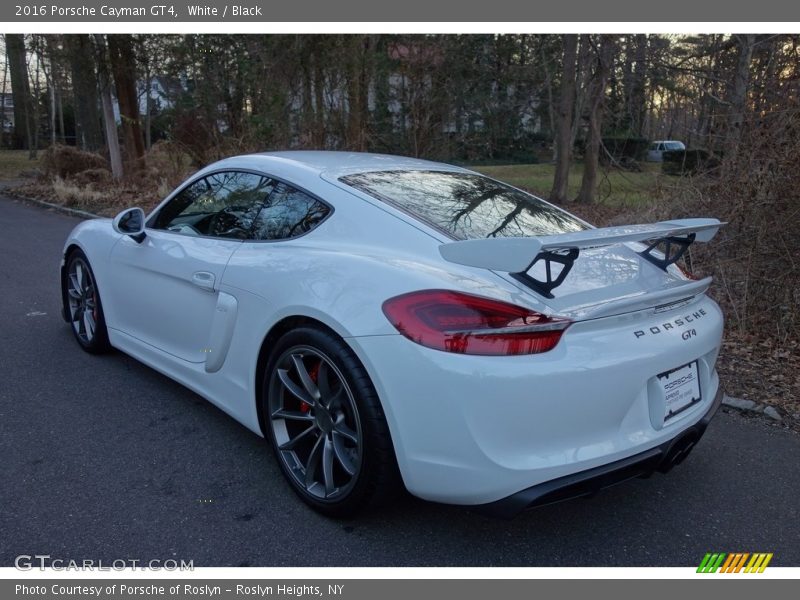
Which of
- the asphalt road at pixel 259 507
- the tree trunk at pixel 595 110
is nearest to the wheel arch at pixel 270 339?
the asphalt road at pixel 259 507

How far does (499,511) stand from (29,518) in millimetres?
1937

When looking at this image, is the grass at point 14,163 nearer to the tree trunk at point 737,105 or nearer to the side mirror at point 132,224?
the side mirror at point 132,224

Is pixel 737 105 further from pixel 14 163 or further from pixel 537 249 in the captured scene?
pixel 14 163

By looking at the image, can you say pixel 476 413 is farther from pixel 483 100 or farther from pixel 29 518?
pixel 483 100

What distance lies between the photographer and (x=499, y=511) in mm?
2328

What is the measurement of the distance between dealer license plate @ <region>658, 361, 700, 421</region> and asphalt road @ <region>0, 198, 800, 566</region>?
561 mm

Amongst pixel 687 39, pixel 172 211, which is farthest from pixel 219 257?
pixel 687 39

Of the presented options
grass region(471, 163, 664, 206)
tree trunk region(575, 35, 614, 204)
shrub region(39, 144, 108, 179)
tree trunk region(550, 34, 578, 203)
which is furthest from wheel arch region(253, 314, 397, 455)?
shrub region(39, 144, 108, 179)

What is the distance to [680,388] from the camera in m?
2.68

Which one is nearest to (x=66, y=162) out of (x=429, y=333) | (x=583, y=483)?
(x=429, y=333)

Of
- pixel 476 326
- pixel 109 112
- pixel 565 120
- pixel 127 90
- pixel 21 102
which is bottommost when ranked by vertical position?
pixel 476 326

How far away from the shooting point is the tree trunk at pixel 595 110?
10.4 meters

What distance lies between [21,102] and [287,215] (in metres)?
35.6

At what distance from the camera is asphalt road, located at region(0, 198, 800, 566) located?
2.63m
